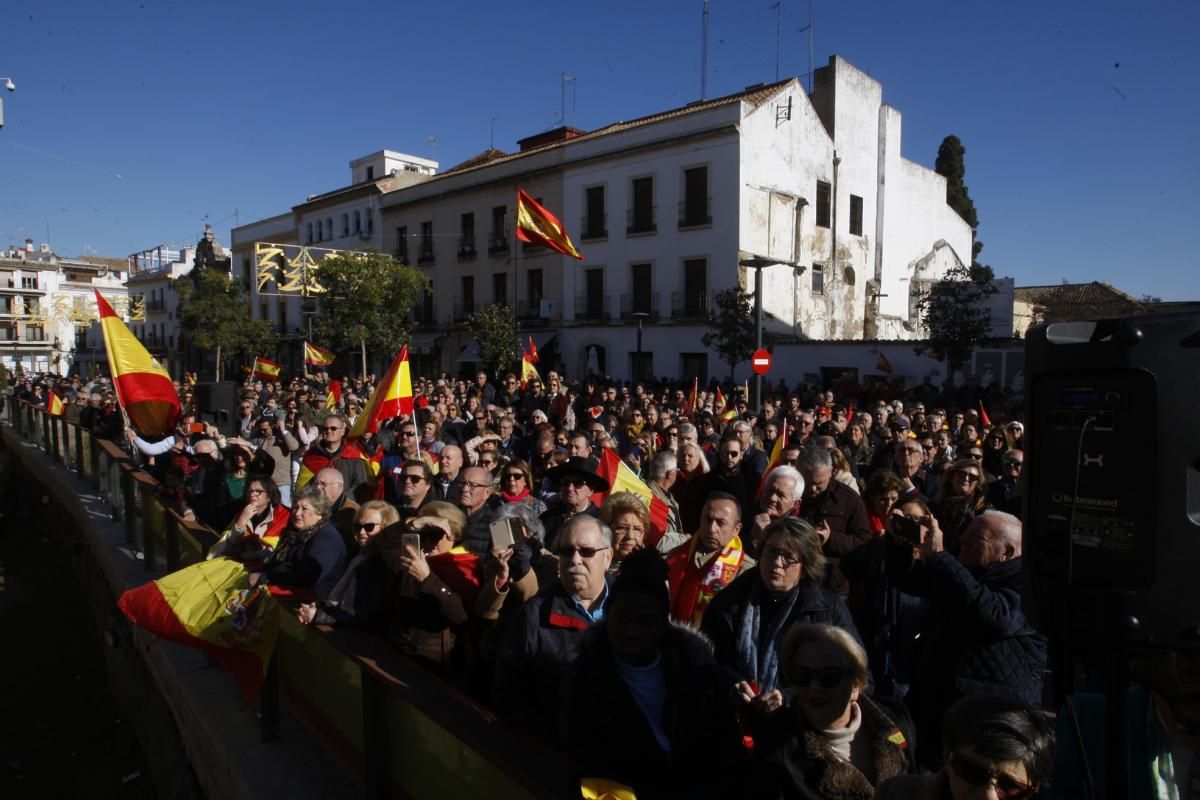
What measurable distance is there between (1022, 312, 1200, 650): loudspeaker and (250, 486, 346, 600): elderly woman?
3.11 m

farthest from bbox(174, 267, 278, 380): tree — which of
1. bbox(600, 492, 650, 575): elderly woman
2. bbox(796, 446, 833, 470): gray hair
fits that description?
bbox(600, 492, 650, 575): elderly woman

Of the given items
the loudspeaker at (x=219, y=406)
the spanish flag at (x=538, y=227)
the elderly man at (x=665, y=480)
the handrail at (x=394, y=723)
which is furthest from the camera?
the spanish flag at (x=538, y=227)

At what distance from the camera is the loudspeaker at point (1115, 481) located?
4.14 ft

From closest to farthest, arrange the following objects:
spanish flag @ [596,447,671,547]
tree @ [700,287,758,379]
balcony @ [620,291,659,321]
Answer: spanish flag @ [596,447,671,547], tree @ [700,287,758,379], balcony @ [620,291,659,321]

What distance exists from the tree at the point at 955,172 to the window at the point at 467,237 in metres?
24.0

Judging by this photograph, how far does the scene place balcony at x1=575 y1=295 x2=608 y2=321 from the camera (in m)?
28.4

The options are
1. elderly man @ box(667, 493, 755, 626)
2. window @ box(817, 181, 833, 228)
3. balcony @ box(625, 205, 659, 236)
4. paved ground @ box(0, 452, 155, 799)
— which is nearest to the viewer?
elderly man @ box(667, 493, 755, 626)

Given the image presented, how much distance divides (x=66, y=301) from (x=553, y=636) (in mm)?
83539

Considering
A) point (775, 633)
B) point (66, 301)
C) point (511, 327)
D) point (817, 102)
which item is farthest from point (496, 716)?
point (66, 301)

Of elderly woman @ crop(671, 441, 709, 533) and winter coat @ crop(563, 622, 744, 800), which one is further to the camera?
elderly woman @ crop(671, 441, 709, 533)

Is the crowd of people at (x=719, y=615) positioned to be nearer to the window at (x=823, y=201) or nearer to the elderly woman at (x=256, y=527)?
the elderly woman at (x=256, y=527)

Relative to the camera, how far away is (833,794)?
78.6 inches

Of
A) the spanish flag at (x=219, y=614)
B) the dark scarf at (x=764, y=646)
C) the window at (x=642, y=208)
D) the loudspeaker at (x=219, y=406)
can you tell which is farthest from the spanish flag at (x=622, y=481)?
the window at (x=642, y=208)

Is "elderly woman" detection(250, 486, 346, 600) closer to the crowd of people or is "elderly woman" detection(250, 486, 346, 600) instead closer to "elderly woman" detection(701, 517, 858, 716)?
the crowd of people
